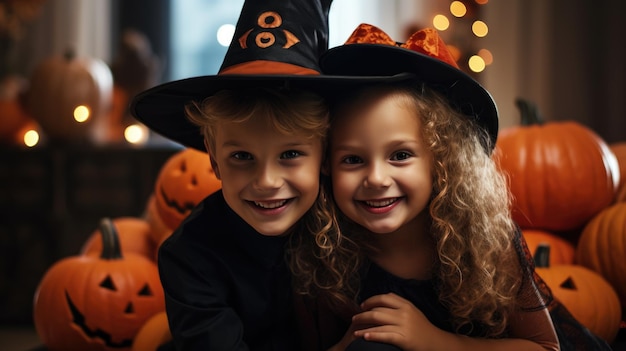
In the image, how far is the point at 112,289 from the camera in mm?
1821

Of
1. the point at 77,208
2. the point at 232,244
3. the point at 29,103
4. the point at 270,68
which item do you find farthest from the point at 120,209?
the point at 270,68

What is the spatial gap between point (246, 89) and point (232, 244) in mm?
299

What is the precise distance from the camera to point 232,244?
1.35m

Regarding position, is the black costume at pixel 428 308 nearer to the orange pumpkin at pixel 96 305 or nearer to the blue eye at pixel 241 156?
the blue eye at pixel 241 156

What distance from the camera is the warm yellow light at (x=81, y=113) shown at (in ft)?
9.13

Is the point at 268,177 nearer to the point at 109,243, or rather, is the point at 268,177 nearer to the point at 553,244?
→ the point at 109,243

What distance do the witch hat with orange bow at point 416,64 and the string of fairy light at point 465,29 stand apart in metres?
1.68

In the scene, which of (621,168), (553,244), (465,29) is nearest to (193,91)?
(553,244)

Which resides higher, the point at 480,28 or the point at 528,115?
the point at 480,28

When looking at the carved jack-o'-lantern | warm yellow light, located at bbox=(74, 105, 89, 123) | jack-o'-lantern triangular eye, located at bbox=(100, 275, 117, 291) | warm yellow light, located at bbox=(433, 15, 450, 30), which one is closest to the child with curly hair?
the carved jack-o'-lantern

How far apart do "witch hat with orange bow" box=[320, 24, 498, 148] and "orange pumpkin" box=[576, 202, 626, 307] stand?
573 millimetres

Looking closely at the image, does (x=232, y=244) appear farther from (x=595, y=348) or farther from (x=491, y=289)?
(x=595, y=348)

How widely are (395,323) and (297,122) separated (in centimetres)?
39

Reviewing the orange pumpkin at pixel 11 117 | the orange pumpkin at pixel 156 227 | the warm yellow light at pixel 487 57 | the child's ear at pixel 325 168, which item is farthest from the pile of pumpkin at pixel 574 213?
the orange pumpkin at pixel 11 117
